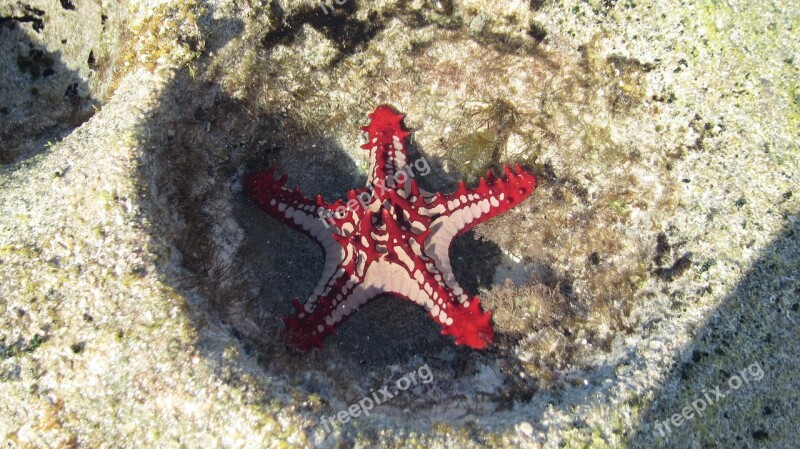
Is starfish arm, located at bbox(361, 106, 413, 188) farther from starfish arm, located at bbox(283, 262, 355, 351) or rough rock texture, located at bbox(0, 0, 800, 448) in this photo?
starfish arm, located at bbox(283, 262, 355, 351)

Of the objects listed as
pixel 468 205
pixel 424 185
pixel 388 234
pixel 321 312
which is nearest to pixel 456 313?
pixel 388 234

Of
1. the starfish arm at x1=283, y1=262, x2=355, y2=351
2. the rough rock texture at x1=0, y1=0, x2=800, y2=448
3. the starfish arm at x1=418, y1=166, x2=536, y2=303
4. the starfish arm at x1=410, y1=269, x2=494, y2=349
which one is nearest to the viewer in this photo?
the rough rock texture at x1=0, y1=0, x2=800, y2=448

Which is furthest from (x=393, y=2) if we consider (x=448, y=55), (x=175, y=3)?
(x=175, y=3)

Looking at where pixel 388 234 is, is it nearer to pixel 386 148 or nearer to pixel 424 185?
pixel 386 148

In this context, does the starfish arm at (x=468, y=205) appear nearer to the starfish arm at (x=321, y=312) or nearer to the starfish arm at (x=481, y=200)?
the starfish arm at (x=481, y=200)

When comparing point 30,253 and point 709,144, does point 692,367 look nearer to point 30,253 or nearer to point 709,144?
point 709,144

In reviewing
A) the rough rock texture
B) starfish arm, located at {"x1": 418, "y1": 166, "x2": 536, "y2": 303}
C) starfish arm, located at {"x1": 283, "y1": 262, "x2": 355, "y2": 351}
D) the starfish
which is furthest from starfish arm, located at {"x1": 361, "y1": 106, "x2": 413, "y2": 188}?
starfish arm, located at {"x1": 283, "y1": 262, "x2": 355, "y2": 351}
